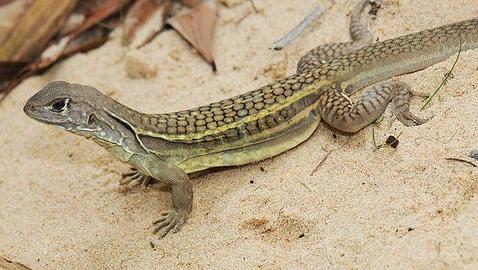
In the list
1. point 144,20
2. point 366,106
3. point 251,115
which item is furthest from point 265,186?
point 144,20

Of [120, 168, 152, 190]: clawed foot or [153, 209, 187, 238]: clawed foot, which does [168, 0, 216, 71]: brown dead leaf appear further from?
[153, 209, 187, 238]: clawed foot

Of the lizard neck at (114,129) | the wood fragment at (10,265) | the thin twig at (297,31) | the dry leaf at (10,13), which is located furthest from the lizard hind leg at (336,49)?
the dry leaf at (10,13)

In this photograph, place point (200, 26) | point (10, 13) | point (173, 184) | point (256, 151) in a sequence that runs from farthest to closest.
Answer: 1. point (10, 13)
2. point (200, 26)
3. point (256, 151)
4. point (173, 184)

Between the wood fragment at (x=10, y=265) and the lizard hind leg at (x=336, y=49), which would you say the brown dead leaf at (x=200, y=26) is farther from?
the wood fragment at (x=10, y=265)

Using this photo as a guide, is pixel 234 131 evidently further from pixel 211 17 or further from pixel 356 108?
pixel 211 17

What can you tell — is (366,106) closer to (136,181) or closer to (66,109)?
(136,181)
